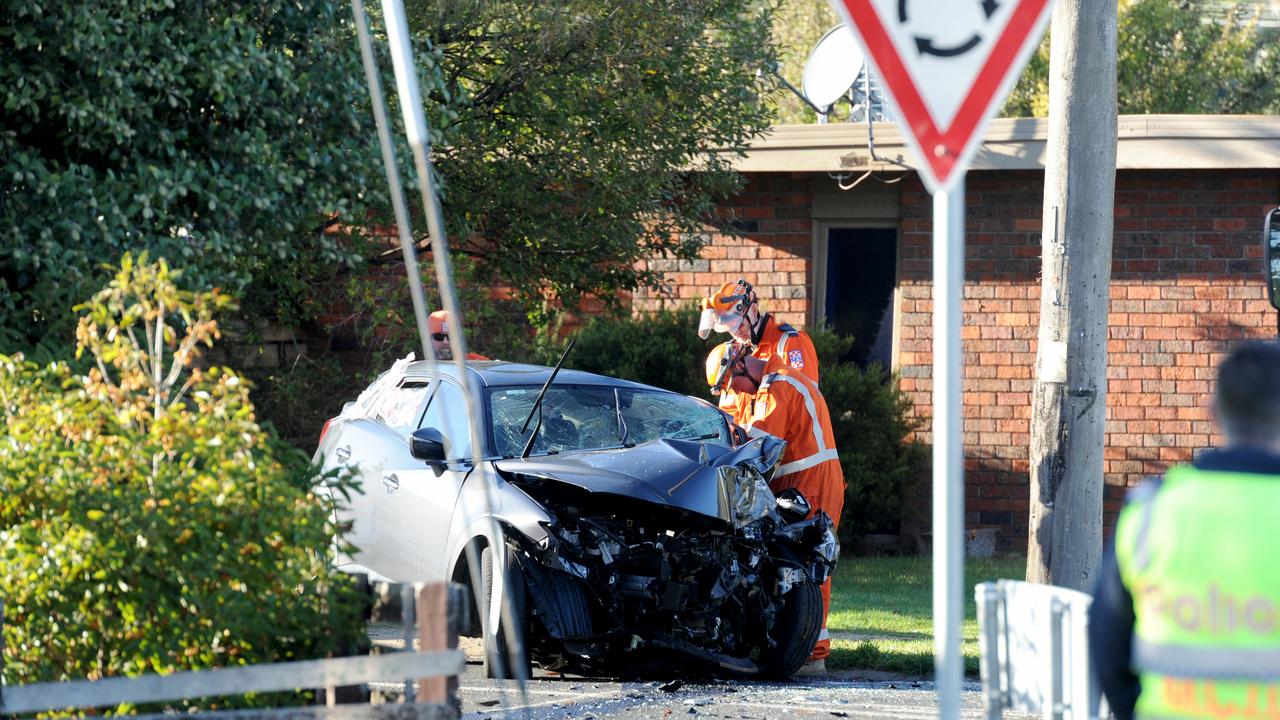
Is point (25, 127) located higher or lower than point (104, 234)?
higher

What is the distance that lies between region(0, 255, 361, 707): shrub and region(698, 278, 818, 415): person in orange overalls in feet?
15.2

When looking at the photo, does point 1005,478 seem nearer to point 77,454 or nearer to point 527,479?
point 527,479

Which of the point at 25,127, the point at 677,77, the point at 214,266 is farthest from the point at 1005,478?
the point at 25,127

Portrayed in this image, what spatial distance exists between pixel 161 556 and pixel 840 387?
9663 millimetres

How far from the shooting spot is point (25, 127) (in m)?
7.24

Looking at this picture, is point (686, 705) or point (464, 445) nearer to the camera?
point (686, 705)

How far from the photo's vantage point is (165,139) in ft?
24.2

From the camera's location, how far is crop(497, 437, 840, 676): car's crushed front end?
25.2 feet

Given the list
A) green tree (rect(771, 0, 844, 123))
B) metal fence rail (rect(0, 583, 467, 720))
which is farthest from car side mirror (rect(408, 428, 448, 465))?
green tree (rect(771, 0, 844, 123))

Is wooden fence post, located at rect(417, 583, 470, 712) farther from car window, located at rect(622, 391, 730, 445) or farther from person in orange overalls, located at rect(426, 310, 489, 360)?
person in orange overalls, located at rect(426, 310, 489, 360)

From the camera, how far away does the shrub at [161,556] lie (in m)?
4.45

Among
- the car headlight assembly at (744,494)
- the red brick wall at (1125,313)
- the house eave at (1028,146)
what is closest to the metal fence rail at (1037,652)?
the car headlight assembly at (744,494)

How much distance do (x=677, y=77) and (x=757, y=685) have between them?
5.69 metres

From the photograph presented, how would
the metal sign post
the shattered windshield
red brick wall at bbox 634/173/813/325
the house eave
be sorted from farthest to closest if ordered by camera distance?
1. red brick wall at bbox 634/173/813/325
2. the house eave
3. the shattered windshield
4. the metal sign post
